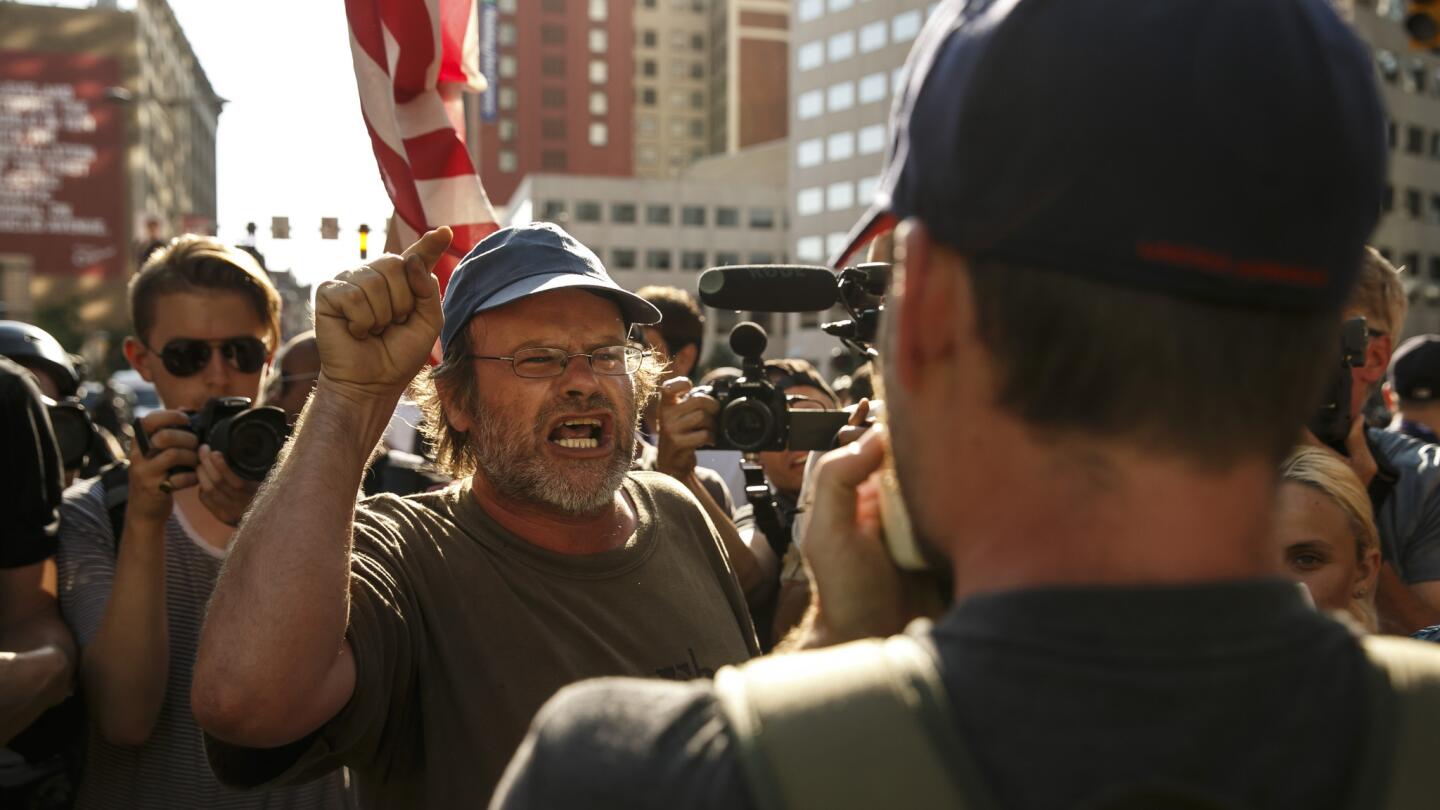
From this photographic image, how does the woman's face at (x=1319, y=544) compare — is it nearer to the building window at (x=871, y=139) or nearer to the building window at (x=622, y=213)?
the building window at (x=871, y=139)

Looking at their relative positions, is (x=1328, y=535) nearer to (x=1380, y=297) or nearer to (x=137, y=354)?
(x=1380, y=297)

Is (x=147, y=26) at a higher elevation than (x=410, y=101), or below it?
higher

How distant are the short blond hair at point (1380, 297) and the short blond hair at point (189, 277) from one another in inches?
131

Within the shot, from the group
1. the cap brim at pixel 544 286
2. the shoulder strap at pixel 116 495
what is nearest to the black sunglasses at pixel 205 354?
the shoulder strap at pixel 116 495

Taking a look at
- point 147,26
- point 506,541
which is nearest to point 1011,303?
point 506,541

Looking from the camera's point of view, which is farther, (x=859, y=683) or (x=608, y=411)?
(x=608, y=411)

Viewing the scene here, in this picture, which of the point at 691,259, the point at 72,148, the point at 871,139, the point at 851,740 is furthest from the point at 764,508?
the point at 72,148

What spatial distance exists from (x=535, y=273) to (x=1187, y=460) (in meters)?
2.07

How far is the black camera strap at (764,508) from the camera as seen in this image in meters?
3.84

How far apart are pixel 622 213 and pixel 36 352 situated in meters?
81.5

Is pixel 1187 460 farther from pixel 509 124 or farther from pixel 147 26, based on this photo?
pixel 509 124

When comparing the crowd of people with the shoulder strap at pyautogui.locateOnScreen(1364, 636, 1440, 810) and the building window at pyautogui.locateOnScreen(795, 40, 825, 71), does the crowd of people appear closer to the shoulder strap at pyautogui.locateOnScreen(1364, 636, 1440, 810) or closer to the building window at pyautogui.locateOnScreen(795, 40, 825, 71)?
the shoulder strap at pyautogui.locateOnScreen(1364, 636, 1440, 810)

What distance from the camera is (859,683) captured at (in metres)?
0.99

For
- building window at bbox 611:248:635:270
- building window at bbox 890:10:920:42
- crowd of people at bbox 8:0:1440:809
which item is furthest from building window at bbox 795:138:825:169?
crowd of people at bbox 8:0:1440:809
